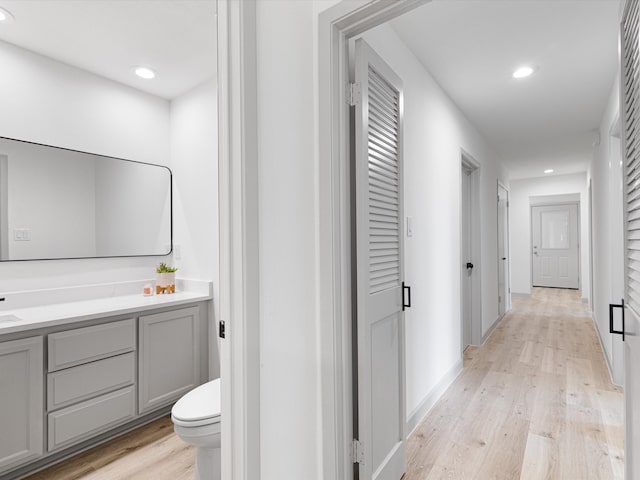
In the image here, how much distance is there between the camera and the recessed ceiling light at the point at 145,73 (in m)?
2.54

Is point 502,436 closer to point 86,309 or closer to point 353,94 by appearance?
point 353,94

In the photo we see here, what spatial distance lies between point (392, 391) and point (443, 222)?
5.19 feet

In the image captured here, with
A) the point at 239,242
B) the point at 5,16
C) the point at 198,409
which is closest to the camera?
the point at 239,242

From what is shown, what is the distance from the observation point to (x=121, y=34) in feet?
7.00

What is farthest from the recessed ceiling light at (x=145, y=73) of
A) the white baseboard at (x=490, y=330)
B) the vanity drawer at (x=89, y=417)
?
the white baseboard at (x=490, y=330)

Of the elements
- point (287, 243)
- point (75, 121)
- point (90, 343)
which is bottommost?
point (90, 343)

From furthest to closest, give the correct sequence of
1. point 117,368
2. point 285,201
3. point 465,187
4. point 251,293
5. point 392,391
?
point 465,187 → point 117,368 → point 392,391 → point 285,201 → point 251,293

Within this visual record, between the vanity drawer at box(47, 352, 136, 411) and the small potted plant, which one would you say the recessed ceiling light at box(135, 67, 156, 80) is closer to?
the small potted plant

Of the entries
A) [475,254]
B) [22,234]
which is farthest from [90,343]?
[475,254]

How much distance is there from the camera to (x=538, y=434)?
7.16 ft

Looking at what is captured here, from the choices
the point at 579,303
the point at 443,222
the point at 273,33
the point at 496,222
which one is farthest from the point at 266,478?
the point at 579,303

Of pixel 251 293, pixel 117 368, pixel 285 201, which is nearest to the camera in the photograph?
pixel 251 293

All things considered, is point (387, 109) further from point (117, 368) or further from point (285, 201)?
point (117, 368)

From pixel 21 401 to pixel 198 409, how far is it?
3.25 ft
